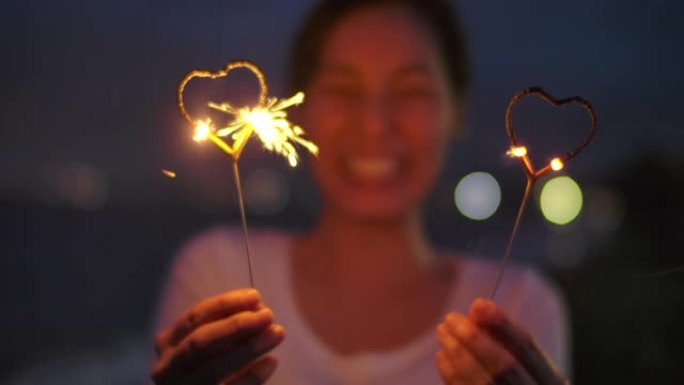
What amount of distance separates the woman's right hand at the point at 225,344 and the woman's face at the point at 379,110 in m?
0.62

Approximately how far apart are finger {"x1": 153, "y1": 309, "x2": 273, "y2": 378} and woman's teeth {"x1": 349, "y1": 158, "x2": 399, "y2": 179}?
0.64 metres

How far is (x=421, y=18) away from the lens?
5.64 ft

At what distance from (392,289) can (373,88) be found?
526 millimetres

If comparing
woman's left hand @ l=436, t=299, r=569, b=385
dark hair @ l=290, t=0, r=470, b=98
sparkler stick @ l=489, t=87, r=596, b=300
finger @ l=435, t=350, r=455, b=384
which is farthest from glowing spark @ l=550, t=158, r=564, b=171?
dark hair @ l=290, t=0, r=470, b=98

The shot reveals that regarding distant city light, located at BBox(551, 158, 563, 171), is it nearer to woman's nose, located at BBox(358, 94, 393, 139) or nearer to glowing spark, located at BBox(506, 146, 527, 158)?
glowing spark, located at BBox(506, 146, 527, 158)

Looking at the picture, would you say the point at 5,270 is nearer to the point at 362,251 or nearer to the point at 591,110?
the point at 362,251

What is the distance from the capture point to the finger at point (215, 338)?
43.4 inches

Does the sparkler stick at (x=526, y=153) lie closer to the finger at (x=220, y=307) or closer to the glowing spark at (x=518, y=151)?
the glowing spark at (x=518, y=151)

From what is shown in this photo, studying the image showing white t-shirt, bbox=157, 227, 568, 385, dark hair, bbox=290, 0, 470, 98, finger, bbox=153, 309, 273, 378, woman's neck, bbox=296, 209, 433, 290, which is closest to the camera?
finger, bbox=153, 309, 273, 378

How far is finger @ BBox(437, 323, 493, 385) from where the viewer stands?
113 cm

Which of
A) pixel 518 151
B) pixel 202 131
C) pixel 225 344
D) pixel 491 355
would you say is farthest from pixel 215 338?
pixel 518 151

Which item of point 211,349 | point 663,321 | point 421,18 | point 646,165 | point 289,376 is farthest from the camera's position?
point 646,165

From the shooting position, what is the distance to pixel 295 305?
5.61 ft

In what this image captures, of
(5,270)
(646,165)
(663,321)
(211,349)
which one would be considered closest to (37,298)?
(5,270)
